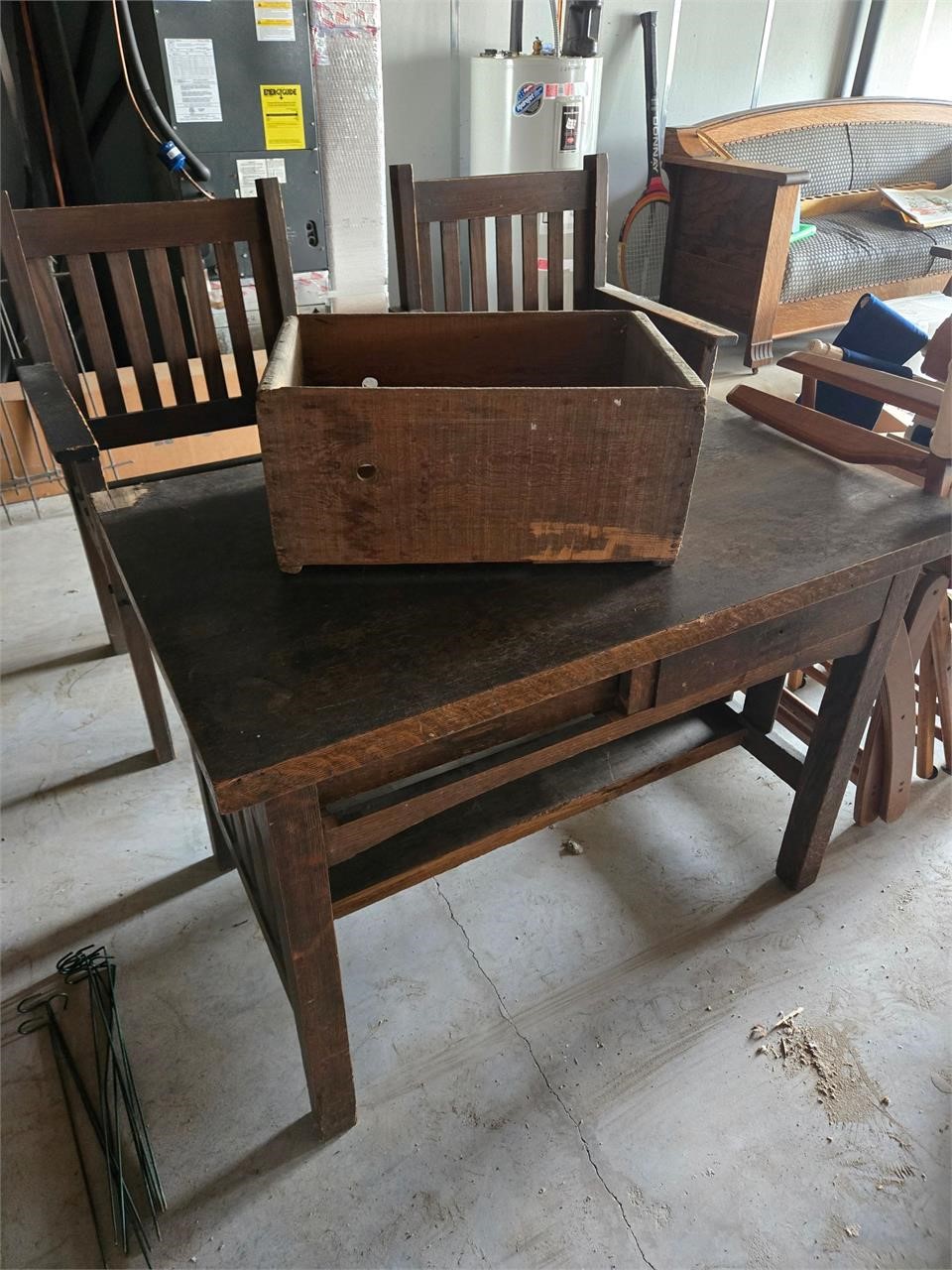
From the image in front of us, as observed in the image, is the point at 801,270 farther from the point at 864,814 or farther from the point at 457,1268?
the point at 457,1268

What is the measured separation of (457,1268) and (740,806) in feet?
3.03

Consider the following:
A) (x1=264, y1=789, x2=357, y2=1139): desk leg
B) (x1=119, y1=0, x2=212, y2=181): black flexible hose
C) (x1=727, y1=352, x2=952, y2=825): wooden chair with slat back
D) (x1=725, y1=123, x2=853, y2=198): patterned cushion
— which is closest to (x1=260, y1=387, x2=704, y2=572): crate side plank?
(x1=264, y1=789, x2=357, y2=1139): desk leg

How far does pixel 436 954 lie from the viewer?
132 cm

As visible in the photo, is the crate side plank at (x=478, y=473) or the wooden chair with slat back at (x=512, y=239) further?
the wooden chair with slat back at (x=512, y=239)

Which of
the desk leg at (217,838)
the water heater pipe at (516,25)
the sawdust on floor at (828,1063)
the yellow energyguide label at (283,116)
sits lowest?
the sawdust on floor at (828,1063)

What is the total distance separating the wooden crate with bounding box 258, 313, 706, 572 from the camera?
78 cm

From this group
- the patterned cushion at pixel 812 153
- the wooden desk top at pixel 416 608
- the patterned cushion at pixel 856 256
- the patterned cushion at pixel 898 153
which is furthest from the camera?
the patterned cushion at pixel 898 153

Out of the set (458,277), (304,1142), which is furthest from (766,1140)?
(458,277)

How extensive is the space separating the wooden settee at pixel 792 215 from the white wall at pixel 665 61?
1.28ft

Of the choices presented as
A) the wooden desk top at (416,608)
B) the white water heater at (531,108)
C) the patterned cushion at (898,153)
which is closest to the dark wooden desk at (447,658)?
the wooden desk top at (416,608)

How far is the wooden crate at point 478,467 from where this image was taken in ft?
2.55

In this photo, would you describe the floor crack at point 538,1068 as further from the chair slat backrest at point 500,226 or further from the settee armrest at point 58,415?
the chair slat backrest at point 500,226

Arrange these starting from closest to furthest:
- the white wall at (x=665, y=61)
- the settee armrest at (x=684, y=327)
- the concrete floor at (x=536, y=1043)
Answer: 1. the concrete floor at (x=536, y=1043)
2. the settee armrest at (x=684, y=327)
3. the white wall at (x=665, y=61)

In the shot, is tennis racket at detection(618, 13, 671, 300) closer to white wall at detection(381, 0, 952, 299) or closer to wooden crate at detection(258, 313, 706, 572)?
white wall at detection(381, 0, 952, 299)
